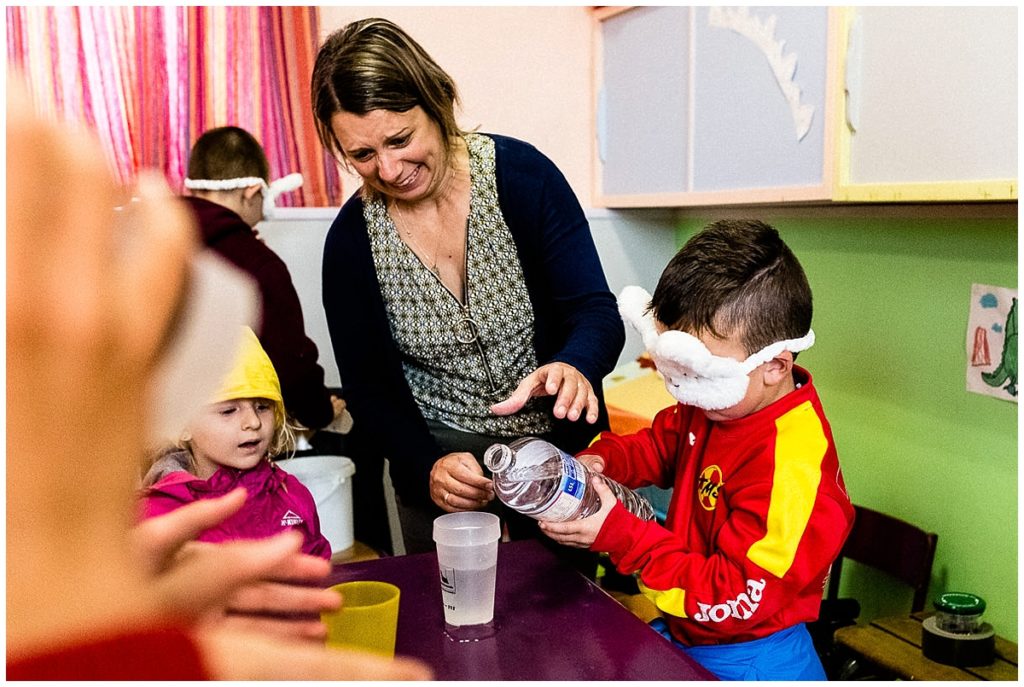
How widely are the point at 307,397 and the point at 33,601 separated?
1.58 m

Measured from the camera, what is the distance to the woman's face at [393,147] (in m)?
1.18

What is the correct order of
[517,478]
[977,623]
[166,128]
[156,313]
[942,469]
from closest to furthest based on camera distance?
[156,313]
[517,478]
[977,623]
[942,469]
[166,128]

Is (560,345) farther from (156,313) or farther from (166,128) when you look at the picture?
(166,128)

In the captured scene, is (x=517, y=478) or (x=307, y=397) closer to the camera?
(x=517, y=478)

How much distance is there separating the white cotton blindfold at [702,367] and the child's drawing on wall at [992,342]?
0.70 meters

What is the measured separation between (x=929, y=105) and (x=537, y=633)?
102 centimetres

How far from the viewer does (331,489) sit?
1.90 m

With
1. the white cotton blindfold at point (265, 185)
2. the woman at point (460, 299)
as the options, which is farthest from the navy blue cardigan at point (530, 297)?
the white cotton blindfold at point (265, 185)

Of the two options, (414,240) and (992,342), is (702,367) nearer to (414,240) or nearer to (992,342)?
(414,240)

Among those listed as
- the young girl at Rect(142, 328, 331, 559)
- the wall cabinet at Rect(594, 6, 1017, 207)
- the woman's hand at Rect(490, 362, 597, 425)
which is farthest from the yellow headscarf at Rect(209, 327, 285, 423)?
the wall cabinet at Rect(594, 6, 1017, 207)

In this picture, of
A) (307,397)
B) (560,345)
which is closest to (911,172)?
(560,345)

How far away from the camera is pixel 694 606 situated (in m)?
1.02

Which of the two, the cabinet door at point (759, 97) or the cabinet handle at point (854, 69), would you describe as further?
the cabinet door at point (759, 97)

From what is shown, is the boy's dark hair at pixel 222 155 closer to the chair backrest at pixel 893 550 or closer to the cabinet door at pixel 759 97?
the cabinet door at pixel 759 97
